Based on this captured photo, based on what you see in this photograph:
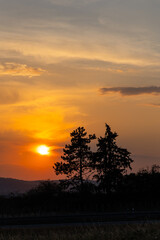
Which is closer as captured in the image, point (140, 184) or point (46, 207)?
point (46, 207)

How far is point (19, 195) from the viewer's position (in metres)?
62.1

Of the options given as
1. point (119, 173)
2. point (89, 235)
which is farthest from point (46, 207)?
point (89, 235)

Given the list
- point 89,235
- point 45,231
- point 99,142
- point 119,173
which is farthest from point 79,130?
point 89,235

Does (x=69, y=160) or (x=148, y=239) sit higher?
(x=69, y=160)

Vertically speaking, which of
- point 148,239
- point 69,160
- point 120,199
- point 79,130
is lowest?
point 148,239

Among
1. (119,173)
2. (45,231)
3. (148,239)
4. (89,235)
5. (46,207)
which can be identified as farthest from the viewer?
(119,173)

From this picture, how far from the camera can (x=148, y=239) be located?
19.2m

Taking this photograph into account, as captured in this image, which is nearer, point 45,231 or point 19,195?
point 45,231

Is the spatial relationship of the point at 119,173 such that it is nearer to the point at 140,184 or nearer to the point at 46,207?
the point at 140,184

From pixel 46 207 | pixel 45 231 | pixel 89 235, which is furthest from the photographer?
pixel 46 207

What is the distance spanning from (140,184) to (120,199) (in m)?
3.54

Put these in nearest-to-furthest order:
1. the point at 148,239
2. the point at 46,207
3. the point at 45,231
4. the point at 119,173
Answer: the point at 148,239 < the point at 45,231 < the point at 46,207 < the point at 119,173

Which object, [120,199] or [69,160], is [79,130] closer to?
[69,160]

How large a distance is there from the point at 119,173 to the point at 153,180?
552 centimetres
